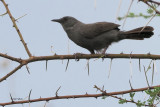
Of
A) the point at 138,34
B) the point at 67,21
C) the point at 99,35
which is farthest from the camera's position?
the point at 67,21

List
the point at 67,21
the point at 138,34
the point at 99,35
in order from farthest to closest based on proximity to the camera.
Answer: the point at 67,21
the point at 99,35
the point at 138,34

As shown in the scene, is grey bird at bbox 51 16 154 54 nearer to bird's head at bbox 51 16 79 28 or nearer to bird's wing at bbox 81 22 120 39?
bird's wing at bbox 81 22 120 39

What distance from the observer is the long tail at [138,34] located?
5295mm

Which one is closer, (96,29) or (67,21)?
(96,29)

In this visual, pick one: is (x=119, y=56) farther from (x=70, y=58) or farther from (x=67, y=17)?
(x=67, y=17)

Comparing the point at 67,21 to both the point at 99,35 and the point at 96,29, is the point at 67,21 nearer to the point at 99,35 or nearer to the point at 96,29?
the point at 96,29

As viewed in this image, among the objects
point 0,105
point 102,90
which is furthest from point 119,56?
point 0,105

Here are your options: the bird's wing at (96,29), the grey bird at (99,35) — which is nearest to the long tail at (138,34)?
the grey bird at (99,35)

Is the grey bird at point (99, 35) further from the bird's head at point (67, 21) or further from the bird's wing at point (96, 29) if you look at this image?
the bird's head at point (67, 21)

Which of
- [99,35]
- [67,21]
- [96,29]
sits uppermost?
[67,21]

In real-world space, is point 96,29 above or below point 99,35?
above

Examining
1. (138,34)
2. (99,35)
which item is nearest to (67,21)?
(99,35)

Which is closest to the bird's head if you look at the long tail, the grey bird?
the grey bird

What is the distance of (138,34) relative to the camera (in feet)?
19.8
